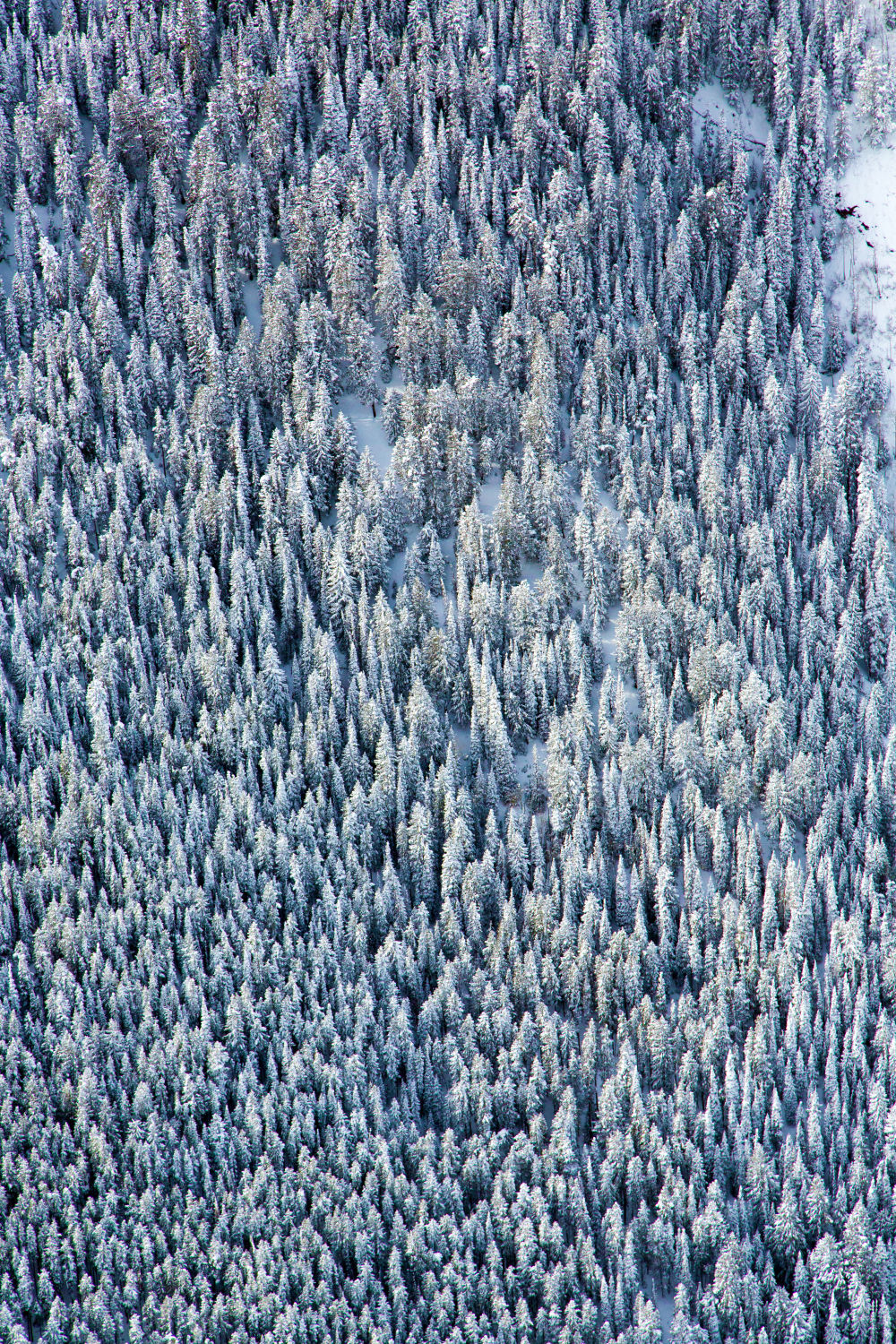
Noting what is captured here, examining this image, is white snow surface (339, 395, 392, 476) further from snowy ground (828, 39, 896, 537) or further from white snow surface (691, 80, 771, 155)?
white snow surface (691, 80, 771, 155)

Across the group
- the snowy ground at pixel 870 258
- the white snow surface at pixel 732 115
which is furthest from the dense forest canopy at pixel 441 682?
the snowy ground at pixel 870 258

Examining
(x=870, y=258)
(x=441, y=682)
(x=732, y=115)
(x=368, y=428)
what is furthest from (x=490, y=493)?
(x=732, y=115)

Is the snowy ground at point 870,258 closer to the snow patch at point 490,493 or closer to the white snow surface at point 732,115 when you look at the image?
the white snow surface at point 732,115

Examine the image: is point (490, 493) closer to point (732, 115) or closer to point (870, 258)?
point (870, 258)

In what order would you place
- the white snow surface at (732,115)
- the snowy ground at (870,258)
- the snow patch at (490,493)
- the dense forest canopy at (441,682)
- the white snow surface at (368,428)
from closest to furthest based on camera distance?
1. the dense forest canopy at (441,682)
2. the snow patch at (490,493)
3. the white snow surface at (368,428)
4. the snowy ground at (870,258)
5. the white snow surface at (732,115)

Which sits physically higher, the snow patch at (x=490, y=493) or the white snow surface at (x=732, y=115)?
the white snow surface at (x=732, y=115)

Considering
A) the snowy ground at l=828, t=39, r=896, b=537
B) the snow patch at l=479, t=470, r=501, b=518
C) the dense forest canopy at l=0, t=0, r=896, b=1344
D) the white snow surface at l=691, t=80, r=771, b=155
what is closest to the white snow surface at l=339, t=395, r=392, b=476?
the dense forest canopy at l=0, t=0, r=896, b=1344

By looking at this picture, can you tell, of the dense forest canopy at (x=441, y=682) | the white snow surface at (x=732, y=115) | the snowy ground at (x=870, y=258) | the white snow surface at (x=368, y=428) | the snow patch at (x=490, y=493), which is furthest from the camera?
the white snow surface at (x=732, y=115)

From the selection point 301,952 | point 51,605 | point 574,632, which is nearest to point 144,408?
point 51,605

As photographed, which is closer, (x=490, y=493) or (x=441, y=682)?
(x=441, y=682)

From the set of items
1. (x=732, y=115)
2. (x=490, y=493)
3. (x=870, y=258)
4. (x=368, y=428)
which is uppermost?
(x=732, y=115)
